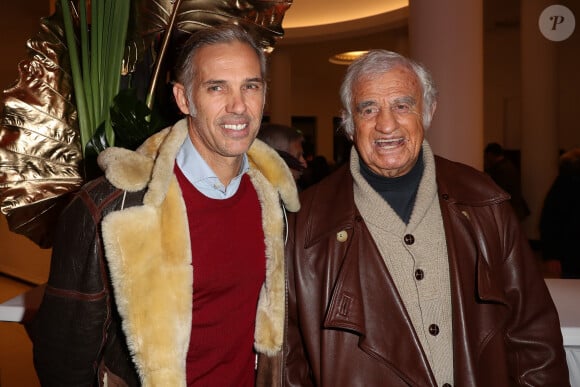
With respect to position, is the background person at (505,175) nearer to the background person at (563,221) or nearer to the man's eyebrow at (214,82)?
the background person at (563,221)

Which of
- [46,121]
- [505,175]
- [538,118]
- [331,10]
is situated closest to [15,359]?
[46,121]

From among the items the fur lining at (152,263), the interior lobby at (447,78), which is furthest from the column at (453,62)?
the fur lining at (152,263)

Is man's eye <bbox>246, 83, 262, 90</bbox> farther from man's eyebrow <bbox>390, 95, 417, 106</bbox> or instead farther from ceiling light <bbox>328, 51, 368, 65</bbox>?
ceiling light <bbox>328, 51, 368, 65</bbox>

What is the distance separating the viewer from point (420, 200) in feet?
5.87

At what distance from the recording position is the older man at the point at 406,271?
1692 mm

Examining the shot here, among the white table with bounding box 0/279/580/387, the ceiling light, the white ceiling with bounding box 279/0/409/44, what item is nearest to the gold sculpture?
the white table with bounding box 0/279/580/387

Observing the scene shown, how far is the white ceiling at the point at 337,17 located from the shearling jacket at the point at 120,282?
8.44 m

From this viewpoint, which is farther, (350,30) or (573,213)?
(350,30)

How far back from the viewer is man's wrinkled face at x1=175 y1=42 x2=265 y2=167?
162cm

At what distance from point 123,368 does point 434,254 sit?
96 centimetres

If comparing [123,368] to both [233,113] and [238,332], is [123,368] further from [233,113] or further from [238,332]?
[233,113]

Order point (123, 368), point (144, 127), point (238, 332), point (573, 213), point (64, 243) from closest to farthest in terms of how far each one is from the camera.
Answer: point (64, 243)
point (123, 368)
point (238, 332)
point (144, 127)
point (573, 213)

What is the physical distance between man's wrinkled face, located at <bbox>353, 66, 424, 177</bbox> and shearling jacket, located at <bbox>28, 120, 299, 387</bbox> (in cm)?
62

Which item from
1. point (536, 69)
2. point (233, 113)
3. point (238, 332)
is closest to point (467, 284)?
point (238, 332)
